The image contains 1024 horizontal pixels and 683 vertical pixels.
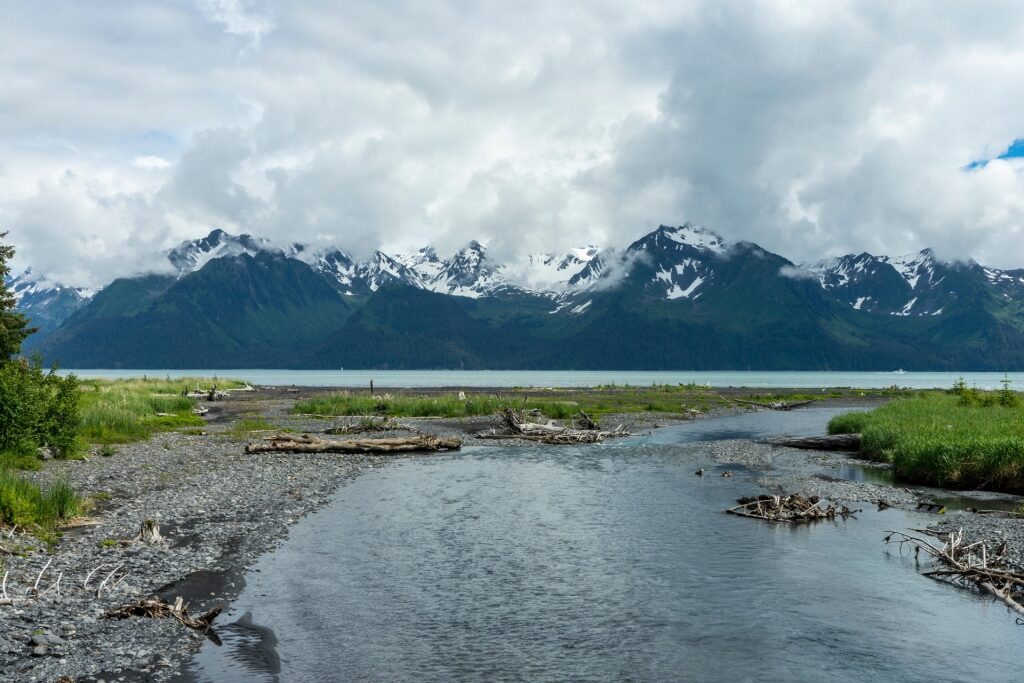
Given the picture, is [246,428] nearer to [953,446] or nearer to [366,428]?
[366,428]

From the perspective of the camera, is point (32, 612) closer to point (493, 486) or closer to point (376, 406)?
point (493, 486)

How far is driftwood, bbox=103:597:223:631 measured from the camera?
17.2 m

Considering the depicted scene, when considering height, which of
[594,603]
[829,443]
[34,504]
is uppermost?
[34,504]

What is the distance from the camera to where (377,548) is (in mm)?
26188

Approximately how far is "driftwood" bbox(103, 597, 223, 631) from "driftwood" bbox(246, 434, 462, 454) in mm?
31632

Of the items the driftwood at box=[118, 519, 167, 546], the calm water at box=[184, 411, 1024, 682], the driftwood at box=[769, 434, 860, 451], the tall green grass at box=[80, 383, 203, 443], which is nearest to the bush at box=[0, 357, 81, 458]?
the tall green grass at box=[80, 383, 203, 443]

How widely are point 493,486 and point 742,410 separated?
8068cm

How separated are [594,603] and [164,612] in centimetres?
1096

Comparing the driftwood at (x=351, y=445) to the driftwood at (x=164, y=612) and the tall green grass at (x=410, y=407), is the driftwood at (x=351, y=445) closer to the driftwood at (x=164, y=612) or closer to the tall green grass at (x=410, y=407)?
the tall green grass at (x=410, y=407)

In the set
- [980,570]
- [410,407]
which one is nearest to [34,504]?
[980,570]

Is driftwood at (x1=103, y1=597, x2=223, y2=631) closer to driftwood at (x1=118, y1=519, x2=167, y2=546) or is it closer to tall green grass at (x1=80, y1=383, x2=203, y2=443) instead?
driftwood at (x1=118, y1=519, x2=167, y2=546)

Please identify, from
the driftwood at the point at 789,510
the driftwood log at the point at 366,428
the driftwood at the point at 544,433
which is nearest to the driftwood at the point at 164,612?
the driftwood at the point at 789,510

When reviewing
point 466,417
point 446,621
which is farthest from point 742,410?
point 446,621

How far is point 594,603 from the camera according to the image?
2067 cm
